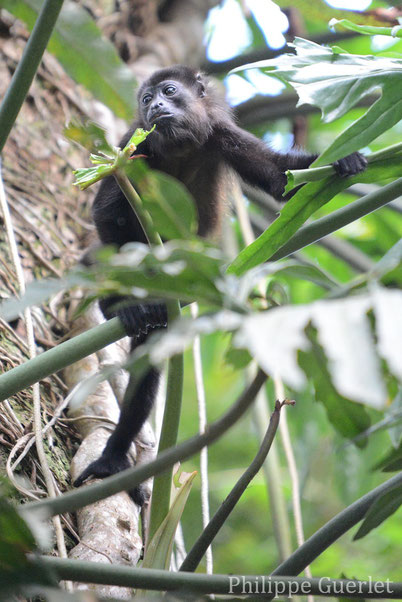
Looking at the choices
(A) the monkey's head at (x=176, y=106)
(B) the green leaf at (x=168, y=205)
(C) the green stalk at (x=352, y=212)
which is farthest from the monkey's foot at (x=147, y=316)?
(A) the monkey's head at (x=176, y=106)

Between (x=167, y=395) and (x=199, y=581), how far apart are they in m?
0.34

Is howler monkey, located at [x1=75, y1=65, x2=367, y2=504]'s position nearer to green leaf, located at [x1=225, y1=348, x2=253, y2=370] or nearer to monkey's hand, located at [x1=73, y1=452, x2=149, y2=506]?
monkey's hand, located at [x1=73, y1=452, x2=149, y2=506]

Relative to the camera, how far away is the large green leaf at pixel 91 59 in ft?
7.92

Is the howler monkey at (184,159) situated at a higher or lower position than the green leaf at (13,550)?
higher

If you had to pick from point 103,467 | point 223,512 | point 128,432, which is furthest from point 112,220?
point 223,512

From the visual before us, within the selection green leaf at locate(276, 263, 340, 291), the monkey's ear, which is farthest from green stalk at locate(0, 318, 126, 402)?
the monkey's ear

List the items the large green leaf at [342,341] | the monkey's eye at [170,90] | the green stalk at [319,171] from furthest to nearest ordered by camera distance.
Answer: the monkey's eye at [170,90], the green stalk at [319,171], the large green leaf at [342,341]

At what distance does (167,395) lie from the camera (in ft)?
4.05

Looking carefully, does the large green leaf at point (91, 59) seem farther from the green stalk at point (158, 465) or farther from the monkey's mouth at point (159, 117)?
the green stalk at point (158, 465)

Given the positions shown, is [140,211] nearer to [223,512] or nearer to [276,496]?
[223,512]

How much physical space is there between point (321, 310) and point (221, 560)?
4039mm

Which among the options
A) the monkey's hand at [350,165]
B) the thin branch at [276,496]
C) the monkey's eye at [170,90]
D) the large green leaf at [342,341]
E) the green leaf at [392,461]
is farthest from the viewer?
the monkey's eye at [170,90]

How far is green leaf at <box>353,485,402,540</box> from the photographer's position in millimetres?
1171

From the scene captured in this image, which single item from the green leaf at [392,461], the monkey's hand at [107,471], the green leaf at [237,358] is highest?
the green leaf at [237,358]
